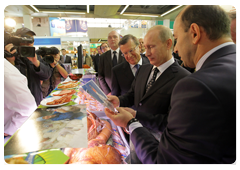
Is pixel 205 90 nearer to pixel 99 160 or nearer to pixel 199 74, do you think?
pixel 199 74

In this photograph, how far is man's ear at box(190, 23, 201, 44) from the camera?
Result: 30.6 inches

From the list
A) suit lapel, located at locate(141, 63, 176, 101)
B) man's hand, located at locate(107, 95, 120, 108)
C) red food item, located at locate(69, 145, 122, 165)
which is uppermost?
suit lapel, located at locate(141, 63, 176, 101)

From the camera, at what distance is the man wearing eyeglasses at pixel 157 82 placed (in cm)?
129

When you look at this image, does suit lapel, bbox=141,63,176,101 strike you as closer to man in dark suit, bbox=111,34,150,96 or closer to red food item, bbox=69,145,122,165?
A: red food item, bbox=69,145,122,165

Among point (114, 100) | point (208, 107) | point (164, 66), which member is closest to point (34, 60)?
point (114, 100)

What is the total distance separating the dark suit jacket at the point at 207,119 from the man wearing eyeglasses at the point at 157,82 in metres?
0.62

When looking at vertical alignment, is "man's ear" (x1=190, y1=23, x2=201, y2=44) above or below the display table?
above

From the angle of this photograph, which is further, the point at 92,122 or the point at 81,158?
the point at 92,122

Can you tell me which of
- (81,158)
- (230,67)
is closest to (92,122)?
(81,158)

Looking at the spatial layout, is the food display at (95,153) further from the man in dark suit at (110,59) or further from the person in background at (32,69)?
the man in dark suit at (110,59)

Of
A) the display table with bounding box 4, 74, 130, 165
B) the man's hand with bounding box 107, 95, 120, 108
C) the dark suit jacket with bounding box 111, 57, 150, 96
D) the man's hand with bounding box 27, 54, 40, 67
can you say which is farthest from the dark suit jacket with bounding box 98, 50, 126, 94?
the display table with bounding box 4, 74, 130, 165

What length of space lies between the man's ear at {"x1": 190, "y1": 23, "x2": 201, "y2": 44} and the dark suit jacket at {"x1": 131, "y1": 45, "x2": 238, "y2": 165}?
0.64 feet

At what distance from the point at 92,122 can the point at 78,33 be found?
1279 centimetres

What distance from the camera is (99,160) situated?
0.77m
